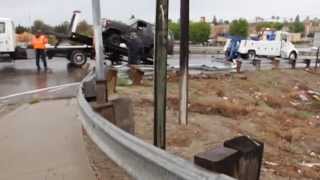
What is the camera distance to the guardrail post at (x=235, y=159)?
3.50 metres

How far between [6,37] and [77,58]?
12.4 ft

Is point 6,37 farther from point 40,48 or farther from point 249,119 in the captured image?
point 249,119

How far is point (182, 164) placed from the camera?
3771mm

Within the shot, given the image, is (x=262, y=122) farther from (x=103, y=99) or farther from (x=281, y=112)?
(x=103, y=99)

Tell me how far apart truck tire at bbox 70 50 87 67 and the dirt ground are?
8.31 metres

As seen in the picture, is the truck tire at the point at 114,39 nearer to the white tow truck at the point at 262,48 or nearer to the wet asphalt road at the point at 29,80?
the wet asphalt road at the point at 29,80

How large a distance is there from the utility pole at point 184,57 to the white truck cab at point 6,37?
18090mm

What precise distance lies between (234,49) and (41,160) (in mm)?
34688

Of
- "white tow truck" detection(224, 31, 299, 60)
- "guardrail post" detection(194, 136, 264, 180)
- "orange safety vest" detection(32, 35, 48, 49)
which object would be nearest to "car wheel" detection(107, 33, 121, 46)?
"orange safety vest" detection(32, 35, 48, 49)

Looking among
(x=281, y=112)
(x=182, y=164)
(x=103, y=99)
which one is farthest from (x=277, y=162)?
(x=281, y=112)

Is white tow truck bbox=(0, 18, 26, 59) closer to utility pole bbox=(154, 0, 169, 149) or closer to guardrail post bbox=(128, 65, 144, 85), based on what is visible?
guardrail post bbox=(128, 65, 144, 85)

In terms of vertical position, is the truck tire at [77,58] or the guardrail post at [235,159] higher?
the guardrail post at [235,159]

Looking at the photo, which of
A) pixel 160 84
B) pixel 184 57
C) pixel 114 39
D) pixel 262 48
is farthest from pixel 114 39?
pixel 160 84

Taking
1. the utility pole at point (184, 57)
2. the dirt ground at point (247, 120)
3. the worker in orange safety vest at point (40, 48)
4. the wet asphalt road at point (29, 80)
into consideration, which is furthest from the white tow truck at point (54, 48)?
the utility pole at point (184, 57)
